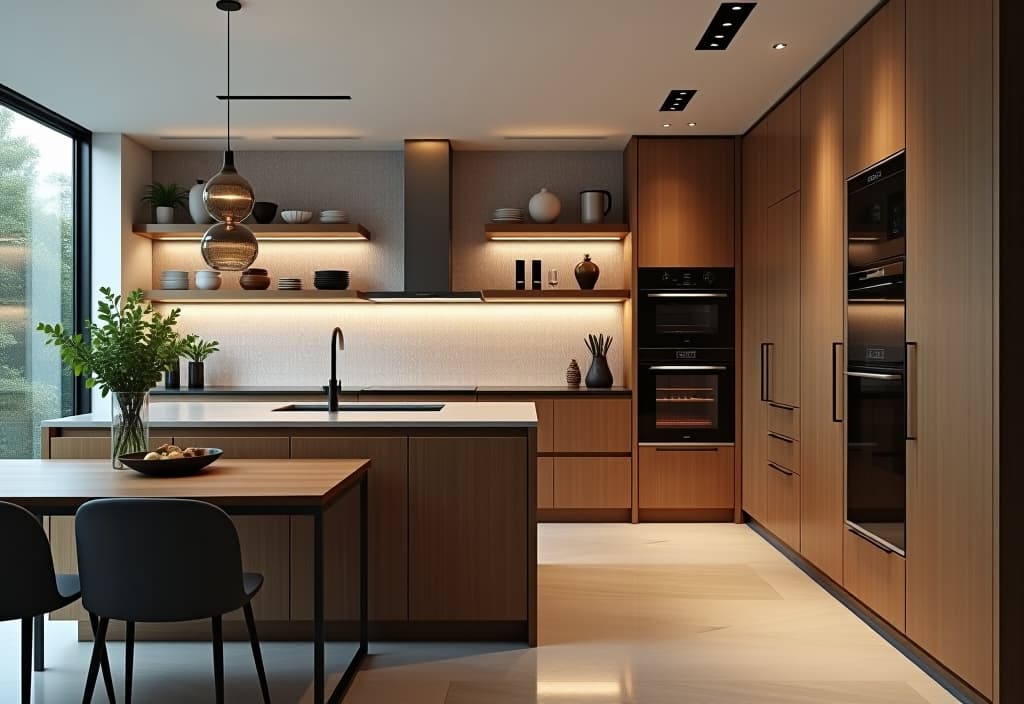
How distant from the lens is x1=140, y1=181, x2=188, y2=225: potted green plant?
6207mm

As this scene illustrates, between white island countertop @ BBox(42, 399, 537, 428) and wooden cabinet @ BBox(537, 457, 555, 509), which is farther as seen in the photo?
wooden cabinet @ BBox(537, 457, 555, 509)

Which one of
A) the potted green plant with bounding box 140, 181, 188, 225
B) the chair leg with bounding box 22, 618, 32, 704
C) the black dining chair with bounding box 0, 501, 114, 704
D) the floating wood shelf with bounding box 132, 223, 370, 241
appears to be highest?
the potted green plant with bounding box 140, 181, 188, 225

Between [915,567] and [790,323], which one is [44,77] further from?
[915,567]

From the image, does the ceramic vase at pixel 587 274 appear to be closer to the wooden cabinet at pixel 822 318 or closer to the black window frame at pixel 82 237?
the wooden cabinet at pixel 822 318

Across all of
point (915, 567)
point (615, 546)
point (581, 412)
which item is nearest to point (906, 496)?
point (915, 567)

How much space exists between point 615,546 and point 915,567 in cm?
232

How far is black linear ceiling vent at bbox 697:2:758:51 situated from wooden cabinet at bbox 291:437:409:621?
221 cm

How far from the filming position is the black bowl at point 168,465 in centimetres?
297

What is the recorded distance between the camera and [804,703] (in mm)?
2969

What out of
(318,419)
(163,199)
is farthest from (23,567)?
(163,199)

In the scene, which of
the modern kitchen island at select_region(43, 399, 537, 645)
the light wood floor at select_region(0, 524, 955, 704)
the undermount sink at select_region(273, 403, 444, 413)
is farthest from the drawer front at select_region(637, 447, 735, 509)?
the modern kitchen island at select_region(43, 399, 537, 645)

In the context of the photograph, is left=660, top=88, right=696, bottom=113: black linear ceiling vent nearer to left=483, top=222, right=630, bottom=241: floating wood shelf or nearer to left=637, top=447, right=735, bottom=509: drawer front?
left=483, top=222, right=630, bottom=241: floating wood shelf

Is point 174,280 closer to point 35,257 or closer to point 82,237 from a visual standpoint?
point 82,237

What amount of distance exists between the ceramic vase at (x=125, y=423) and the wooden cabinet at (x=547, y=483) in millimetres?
3221
